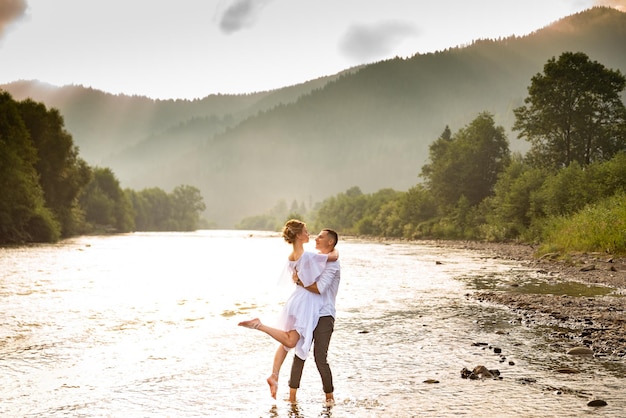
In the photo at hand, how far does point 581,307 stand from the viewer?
52.0 feet

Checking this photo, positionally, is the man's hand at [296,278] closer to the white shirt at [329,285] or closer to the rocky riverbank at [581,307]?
the white shirt at [329,285]

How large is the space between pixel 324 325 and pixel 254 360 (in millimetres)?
3166

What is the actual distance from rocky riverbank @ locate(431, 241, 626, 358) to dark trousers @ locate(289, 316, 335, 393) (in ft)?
19.2

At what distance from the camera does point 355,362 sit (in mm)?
10406

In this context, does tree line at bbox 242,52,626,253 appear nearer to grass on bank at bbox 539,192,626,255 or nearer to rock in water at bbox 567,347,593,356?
grass on bank at bbox 539,192,626,255

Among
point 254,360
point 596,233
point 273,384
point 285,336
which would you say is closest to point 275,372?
point 273,384

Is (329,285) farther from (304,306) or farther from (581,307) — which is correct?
(581,307)

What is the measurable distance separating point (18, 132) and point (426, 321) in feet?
194

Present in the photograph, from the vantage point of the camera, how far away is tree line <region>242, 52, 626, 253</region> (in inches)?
1706

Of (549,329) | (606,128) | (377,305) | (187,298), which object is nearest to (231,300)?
(187,298)

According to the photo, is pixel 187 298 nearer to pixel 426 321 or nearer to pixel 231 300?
pixel 231 300

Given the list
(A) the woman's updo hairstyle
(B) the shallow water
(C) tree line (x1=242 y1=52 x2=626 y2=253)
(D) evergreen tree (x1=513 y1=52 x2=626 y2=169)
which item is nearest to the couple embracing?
(A) the woman's updo hairstyle

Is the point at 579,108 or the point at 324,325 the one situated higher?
the point at 579,108

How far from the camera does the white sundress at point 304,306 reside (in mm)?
8102
